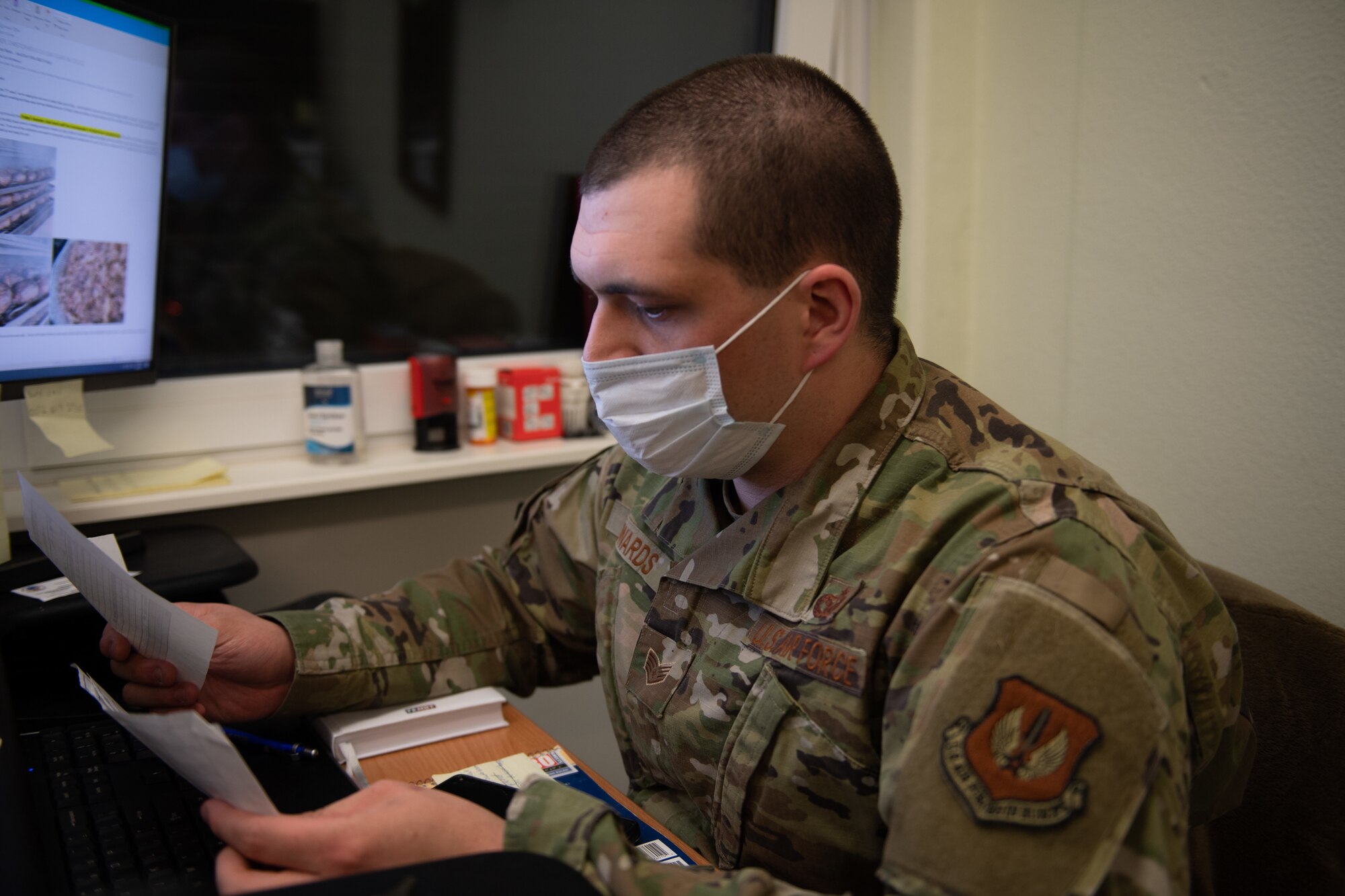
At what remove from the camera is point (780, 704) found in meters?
0.87

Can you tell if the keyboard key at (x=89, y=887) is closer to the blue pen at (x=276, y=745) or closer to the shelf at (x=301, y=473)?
the blue pen at (x=276, y=745)

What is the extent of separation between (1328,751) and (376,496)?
4.48ft

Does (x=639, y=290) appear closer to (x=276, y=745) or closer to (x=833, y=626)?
(x=833, y=626)

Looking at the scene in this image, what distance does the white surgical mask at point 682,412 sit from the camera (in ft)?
2.99

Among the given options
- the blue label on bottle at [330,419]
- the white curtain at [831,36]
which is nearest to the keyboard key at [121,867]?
the blue label on bottle at [330,419]

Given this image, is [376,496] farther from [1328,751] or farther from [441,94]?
[1328,751]

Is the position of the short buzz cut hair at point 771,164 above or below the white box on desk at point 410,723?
above

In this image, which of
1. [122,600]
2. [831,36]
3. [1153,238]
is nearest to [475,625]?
[122,600]

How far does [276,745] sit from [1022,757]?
2.34 feet

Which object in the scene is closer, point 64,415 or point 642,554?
point 642,554

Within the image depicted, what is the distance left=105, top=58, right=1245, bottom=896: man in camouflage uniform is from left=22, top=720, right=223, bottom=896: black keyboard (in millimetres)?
59

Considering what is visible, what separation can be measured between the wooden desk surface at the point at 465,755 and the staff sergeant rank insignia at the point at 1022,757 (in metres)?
0.36

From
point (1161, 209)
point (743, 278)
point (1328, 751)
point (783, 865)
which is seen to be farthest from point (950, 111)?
point (783, 865)

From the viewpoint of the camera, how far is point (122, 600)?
890 millimetres
